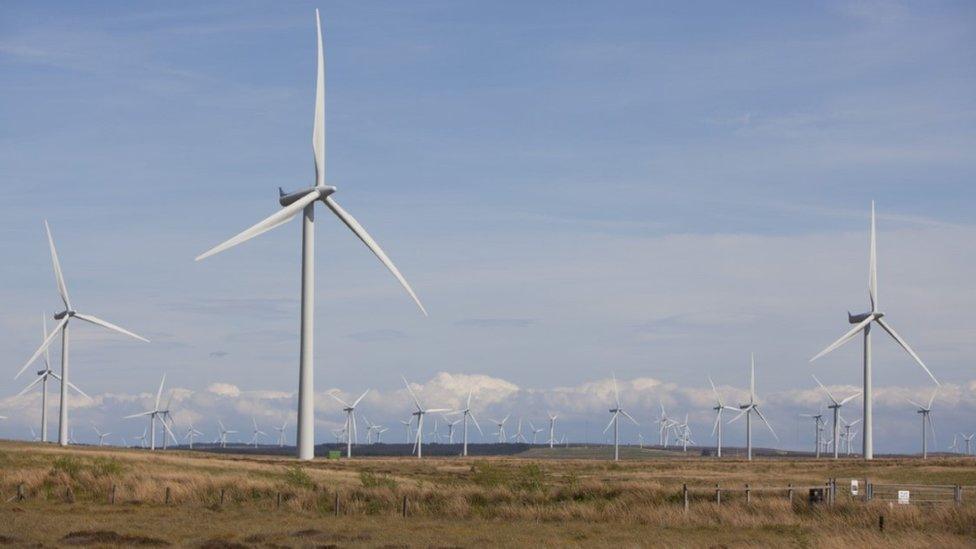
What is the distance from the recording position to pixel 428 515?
49.1 metres

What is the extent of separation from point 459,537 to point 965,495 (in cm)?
2784

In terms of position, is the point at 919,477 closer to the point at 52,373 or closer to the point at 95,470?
the point at 95,470

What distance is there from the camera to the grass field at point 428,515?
37.9 metres

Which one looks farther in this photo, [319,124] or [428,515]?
[319,124]

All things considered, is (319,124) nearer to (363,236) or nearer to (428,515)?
(363,236)

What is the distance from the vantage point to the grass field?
37875mm

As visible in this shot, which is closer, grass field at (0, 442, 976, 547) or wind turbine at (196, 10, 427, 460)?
grass field at (0, 442, 976, 547)

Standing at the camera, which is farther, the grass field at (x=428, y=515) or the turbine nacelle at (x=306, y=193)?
the turbine nacelle at (x=306, y=193)

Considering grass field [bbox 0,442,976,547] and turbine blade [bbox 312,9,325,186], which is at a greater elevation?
turbine blade [bbox 312,9,325,186]

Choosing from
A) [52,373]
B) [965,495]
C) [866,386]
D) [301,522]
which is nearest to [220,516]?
[301,522]

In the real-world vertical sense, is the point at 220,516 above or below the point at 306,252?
below

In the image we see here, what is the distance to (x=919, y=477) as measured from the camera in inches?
3570

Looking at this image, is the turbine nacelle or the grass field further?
the turbine nacelle

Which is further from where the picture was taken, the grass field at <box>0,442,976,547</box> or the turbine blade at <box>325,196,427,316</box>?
the turbine blade at <box>325,196,427,316</box>
